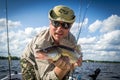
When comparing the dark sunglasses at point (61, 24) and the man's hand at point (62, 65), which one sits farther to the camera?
the dark sunglasses at point (61, 24)

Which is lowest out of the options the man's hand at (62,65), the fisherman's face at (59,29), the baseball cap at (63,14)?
the man's hand at (62,65)

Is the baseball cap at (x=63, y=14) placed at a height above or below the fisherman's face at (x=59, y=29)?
above

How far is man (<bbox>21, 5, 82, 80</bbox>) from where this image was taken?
8.73ft

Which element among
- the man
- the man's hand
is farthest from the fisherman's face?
the man's hand

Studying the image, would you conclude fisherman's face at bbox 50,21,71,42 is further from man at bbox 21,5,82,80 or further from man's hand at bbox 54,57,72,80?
man's hand at bbox 54,57,72,80

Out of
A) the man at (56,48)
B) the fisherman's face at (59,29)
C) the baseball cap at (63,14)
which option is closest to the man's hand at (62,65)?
the man at (56,48)

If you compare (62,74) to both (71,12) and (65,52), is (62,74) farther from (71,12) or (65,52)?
(71,12)

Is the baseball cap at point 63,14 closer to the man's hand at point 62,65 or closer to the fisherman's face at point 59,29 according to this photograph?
the fisherman's face at point 59,29

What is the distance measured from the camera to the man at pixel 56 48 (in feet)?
8.73

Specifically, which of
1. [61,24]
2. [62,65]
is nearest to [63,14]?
[61,24]

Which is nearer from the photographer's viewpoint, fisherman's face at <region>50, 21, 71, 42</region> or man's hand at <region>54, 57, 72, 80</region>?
man's hand at <region>54, 57, 72, 80</region>

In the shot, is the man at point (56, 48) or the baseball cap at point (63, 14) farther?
the baseball cap at point (63, 14)

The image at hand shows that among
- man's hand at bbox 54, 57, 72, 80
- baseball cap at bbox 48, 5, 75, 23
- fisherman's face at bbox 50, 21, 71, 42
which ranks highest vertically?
baseball cap at bbox 48, 5, 75, 23

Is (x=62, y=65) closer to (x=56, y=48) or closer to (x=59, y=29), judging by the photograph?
(x=56, y=48)
